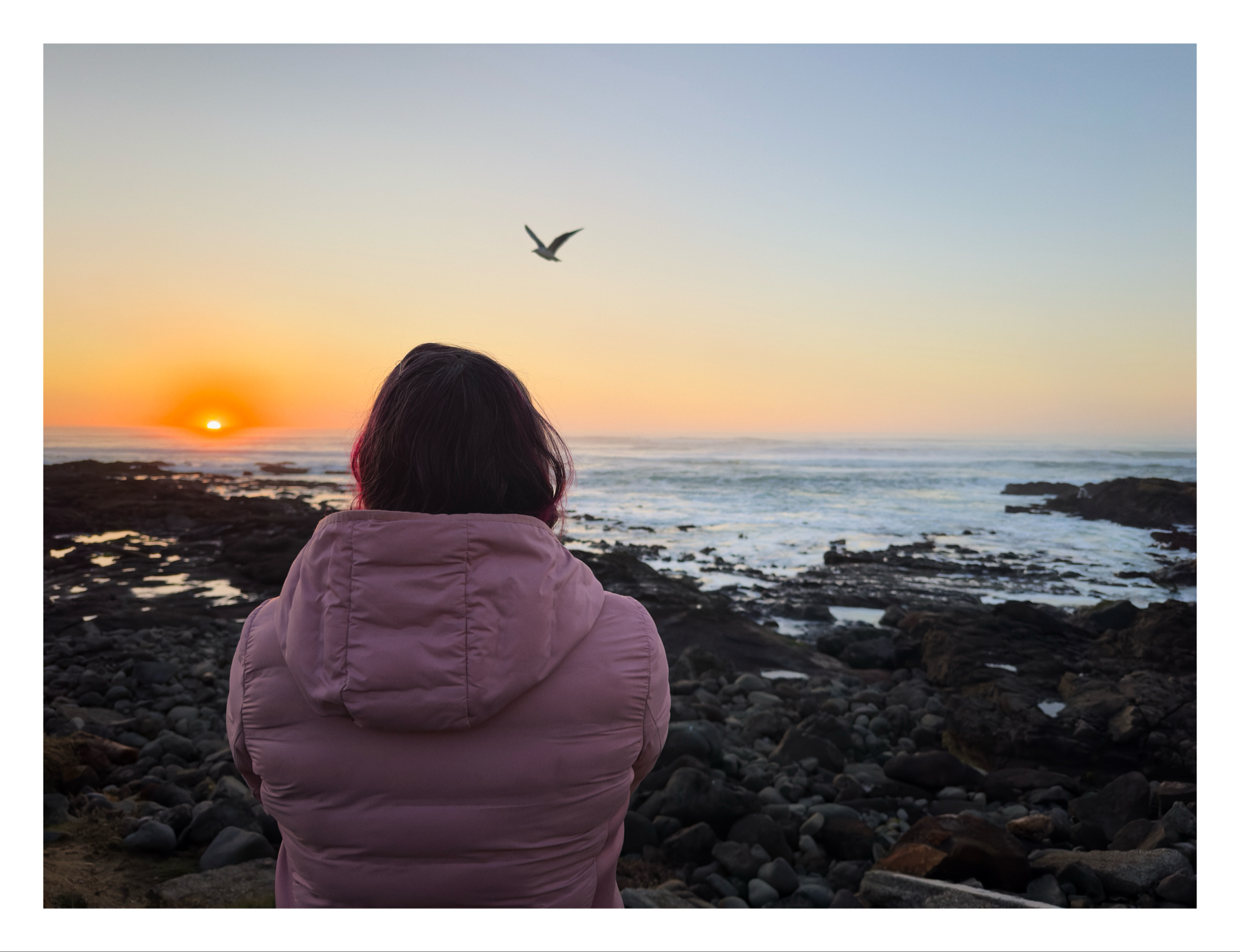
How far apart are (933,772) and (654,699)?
3.43 m

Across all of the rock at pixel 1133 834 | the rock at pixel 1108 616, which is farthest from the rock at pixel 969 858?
the rock at pixel 1108 616

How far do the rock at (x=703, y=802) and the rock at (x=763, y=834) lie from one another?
58 mm

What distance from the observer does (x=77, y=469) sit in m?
9.66

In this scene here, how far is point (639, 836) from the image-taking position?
320cm

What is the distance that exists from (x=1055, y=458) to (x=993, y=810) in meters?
13.8

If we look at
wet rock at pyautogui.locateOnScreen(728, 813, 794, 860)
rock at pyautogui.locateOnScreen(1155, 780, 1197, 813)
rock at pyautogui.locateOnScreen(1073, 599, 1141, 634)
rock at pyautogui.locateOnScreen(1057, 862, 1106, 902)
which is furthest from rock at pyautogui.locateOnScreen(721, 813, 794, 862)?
rock at pyautogui.locateOnScreen(1073, 599, 1141, 634)

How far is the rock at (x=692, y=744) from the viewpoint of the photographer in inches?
149

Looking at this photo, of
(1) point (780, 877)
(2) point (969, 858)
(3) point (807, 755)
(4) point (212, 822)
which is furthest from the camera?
(3) point (807, 755)

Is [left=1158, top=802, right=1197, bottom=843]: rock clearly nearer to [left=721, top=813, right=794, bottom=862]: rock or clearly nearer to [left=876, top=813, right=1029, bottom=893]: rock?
[left=876, top=813, right=1029, bottom=893]: rock

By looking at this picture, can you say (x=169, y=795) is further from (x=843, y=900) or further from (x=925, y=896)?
(x=925, y=896)

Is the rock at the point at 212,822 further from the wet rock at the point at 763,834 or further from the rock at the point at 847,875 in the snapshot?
the rock at the point at 847,875

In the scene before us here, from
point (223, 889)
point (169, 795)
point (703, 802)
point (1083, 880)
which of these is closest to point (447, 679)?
point (223, 889)

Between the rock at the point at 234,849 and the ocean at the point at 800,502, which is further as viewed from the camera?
the ocean at the point at 800,502

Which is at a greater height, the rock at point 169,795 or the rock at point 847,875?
the rock at point 169,795
